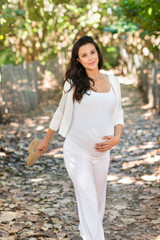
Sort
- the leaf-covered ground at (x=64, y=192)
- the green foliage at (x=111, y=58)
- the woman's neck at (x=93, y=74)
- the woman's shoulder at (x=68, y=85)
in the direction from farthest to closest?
the green foliage at (x=111, y=58)
the leaf-covered ground at (x=64, y=192)
the woman's neck at (x=93, y=74)
the woman's shoulder at (x=68, y=85)

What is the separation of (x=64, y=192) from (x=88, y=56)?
8.60 feet

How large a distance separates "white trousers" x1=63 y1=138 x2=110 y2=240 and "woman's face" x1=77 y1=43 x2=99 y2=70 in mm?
695

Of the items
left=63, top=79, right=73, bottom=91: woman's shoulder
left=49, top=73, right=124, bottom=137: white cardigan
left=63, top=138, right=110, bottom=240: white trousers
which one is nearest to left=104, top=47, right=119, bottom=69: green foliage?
left=49, top=73, right=124, bottom=137: white cardigan

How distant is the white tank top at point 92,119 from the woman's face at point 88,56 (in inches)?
10.6

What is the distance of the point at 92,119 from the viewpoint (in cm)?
313

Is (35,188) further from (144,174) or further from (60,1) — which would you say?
(60,1)

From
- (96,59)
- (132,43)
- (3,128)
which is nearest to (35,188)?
(96,59)

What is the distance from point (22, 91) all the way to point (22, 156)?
4833 millimetres

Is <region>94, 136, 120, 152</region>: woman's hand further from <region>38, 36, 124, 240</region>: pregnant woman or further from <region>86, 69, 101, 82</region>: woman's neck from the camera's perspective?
<region>86, 69, 101, 82</region>: woman's neck

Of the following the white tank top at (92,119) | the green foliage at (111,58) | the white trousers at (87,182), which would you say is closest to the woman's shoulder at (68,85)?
the white tank top at (92,119)

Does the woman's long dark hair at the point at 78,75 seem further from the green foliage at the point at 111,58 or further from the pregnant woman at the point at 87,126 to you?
the green foliage at the point at 111,58

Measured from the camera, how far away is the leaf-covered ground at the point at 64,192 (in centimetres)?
403

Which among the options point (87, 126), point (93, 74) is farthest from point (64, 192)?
point (93, 74)

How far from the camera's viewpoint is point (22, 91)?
1148 centimetres
